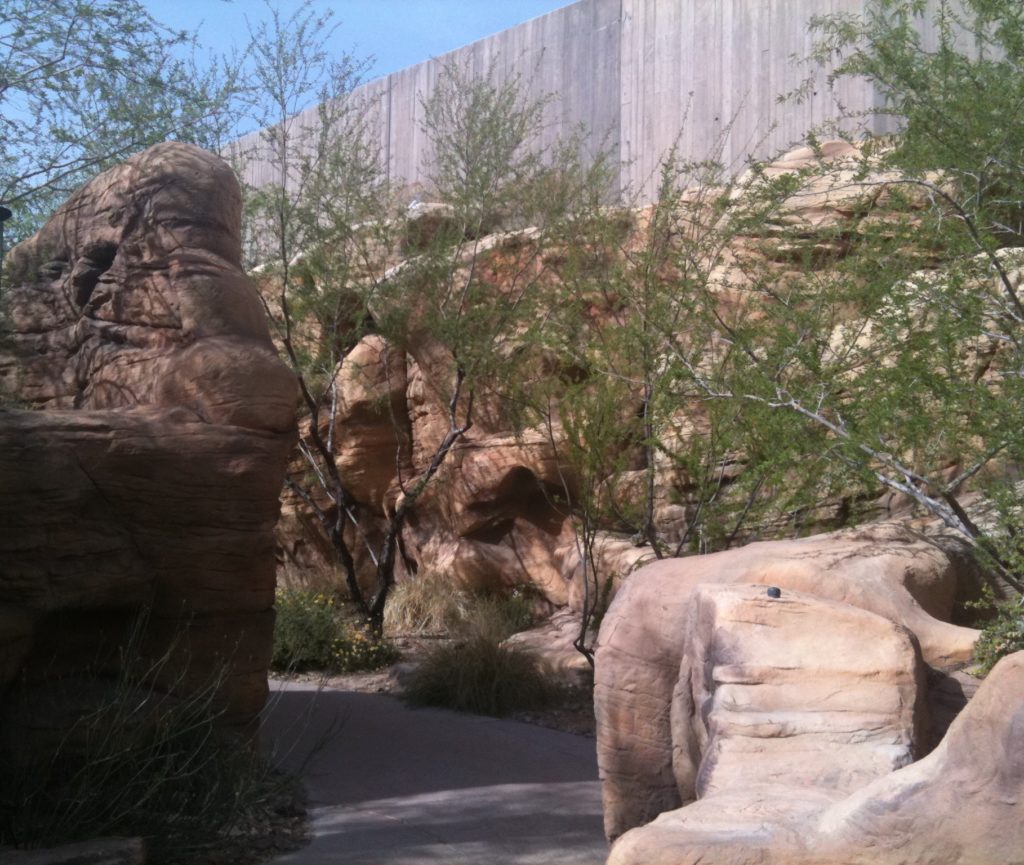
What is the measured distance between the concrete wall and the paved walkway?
664 cm

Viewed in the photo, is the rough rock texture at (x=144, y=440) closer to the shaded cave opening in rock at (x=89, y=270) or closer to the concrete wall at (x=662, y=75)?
the shaded cave opening in rock at (x=89, y=270)

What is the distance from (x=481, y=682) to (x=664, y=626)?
4.42 meters

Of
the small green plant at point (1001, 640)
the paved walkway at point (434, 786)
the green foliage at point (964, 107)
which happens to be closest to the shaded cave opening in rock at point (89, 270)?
the paved walkway at point (434, 786)

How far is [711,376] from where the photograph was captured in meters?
8.09

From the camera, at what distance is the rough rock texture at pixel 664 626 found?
5426mm

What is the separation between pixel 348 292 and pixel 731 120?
4679mm

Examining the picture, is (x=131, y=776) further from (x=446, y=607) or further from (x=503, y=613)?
(x=446, y=607)

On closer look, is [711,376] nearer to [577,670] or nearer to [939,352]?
[939,352]

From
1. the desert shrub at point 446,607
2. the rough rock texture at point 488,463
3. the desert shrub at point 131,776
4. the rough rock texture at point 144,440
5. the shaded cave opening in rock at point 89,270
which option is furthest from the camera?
the desert shrub at point 446,607

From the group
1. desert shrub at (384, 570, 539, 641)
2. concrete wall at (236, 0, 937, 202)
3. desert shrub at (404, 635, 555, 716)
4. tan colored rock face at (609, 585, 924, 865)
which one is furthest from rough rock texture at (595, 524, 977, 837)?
concrete wall at (236, 0, 937, 202)

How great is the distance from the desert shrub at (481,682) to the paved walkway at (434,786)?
0.23 metres

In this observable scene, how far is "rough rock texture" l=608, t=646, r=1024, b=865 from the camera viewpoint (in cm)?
291

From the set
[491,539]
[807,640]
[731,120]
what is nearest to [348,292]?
[491,539]

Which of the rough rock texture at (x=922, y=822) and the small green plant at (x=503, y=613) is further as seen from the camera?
the small green plant at (x=503, y=613)
